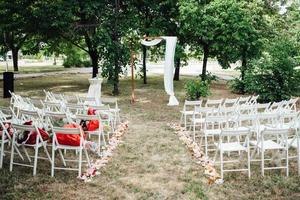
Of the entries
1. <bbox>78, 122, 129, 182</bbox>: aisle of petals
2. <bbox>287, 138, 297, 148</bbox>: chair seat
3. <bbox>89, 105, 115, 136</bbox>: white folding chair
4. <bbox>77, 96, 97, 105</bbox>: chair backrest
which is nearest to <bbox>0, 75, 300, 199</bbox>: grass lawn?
<bbox>78, 122, 129, 182</bbox>: aisle of petals

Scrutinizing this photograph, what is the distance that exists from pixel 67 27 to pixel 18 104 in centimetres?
1160

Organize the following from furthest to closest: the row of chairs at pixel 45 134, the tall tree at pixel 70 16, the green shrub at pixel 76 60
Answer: the green shrub at pixel 76 60 < the tall tree at pixel 70 16 < the row of chairs at pixel 45 134

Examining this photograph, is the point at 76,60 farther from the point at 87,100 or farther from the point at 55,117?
the point at 55,117

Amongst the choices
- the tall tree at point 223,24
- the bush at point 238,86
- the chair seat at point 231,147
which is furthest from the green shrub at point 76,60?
the chair seat at point 231,147

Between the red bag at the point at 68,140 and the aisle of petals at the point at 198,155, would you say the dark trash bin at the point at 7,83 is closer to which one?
the aisle of petals at the point at 198,155

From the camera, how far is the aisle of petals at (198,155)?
694 cm

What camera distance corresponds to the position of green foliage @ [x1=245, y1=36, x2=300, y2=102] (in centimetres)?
1647

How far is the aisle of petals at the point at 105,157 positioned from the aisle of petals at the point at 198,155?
59.2 inches

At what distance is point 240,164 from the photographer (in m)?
7.83

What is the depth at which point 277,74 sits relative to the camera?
54.8 ft

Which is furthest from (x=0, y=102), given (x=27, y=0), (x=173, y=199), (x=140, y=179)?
(x=173, y=199)

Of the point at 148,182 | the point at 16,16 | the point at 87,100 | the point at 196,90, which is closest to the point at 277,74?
the point at 196,90

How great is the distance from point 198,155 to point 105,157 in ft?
6.32

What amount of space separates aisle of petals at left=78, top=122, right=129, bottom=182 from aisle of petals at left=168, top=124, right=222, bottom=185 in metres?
1.50
